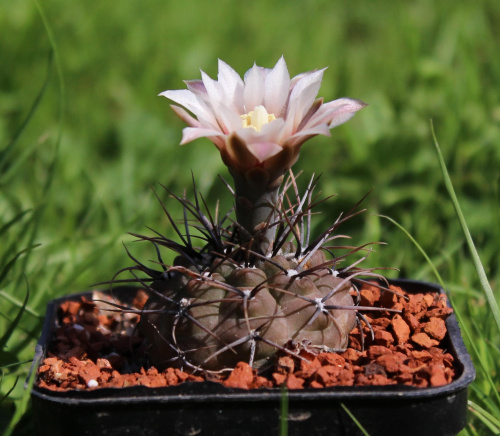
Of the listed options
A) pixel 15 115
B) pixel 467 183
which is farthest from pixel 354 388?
pixel 15 115

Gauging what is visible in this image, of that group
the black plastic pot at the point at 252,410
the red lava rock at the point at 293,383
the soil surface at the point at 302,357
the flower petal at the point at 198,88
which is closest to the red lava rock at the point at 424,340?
the soil surface at the point at 302,357

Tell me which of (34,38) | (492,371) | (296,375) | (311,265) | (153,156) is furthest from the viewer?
(34,38)

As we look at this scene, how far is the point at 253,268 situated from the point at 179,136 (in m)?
2.75

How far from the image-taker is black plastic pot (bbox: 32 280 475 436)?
1631 millimetres

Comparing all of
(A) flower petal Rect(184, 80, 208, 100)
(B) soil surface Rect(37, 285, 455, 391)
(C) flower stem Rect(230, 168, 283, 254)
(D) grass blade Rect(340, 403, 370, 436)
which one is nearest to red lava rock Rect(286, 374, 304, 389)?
(B) soil surface Rect(37, 285, 455, 391)

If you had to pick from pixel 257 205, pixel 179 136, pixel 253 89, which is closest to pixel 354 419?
pixel 257 205

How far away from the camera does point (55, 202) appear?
384 cm

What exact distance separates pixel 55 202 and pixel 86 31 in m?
1.67

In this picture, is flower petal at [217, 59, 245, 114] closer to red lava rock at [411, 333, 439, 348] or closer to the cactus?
the cactus

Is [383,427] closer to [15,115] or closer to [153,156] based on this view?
[153,156]

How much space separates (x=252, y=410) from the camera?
5.40 ft

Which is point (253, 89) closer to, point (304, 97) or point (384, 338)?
point (304, 97)

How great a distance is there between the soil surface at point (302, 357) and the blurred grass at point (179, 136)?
290 mm

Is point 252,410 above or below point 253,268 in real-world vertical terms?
below
